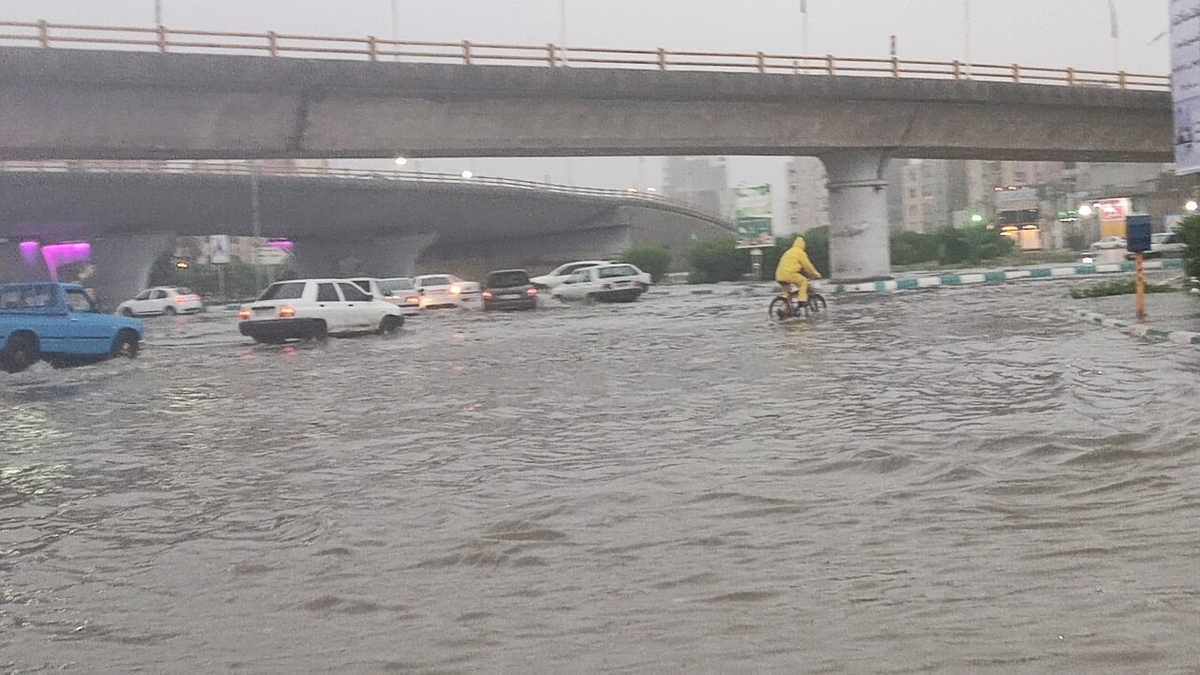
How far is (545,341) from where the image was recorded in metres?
23.9

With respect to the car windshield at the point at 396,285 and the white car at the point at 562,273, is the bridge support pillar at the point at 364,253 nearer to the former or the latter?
the white car at the point at 562,273

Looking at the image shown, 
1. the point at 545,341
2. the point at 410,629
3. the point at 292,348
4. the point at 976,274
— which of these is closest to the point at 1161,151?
the point at 976,274

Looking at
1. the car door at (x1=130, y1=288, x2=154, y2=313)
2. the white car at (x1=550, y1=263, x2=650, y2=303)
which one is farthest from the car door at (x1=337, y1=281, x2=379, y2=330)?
the car door at (x1=130, y1=288, x2=154, y2=313)

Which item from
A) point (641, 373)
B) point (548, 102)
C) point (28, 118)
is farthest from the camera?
point (548, 102)

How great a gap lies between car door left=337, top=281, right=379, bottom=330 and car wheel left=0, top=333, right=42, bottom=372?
7.59 m

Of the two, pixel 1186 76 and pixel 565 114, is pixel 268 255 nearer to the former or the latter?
pixel 565 114

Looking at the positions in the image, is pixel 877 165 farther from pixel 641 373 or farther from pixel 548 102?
pixel 641 373

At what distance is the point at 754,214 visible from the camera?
52031mm

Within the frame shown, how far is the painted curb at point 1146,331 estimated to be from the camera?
15875 mm

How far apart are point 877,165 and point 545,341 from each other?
21.6 meters

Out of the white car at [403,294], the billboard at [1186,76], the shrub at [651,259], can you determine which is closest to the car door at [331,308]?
the white car at [403,294]

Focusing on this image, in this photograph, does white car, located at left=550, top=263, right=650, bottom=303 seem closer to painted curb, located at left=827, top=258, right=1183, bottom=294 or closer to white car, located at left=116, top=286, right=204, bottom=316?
painted curb, located at left=827, top=258, right=1183, bottom=294

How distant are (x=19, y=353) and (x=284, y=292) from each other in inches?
270

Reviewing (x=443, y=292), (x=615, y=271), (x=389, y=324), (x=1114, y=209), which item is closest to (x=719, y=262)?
(x=1114, y=209)
